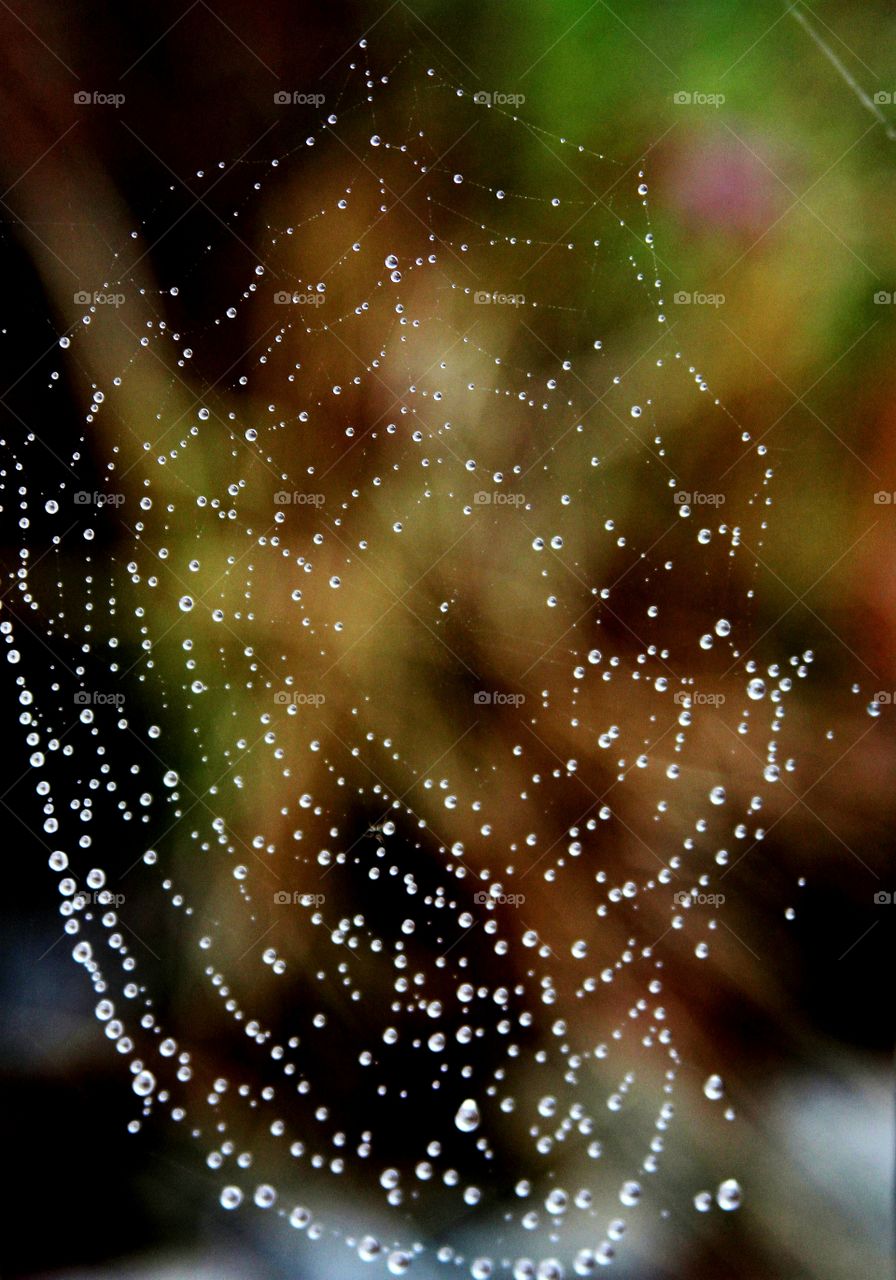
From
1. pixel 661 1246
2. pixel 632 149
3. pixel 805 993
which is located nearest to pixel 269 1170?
pixel 661 1246

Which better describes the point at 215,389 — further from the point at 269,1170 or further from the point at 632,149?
the point at 269,1170
